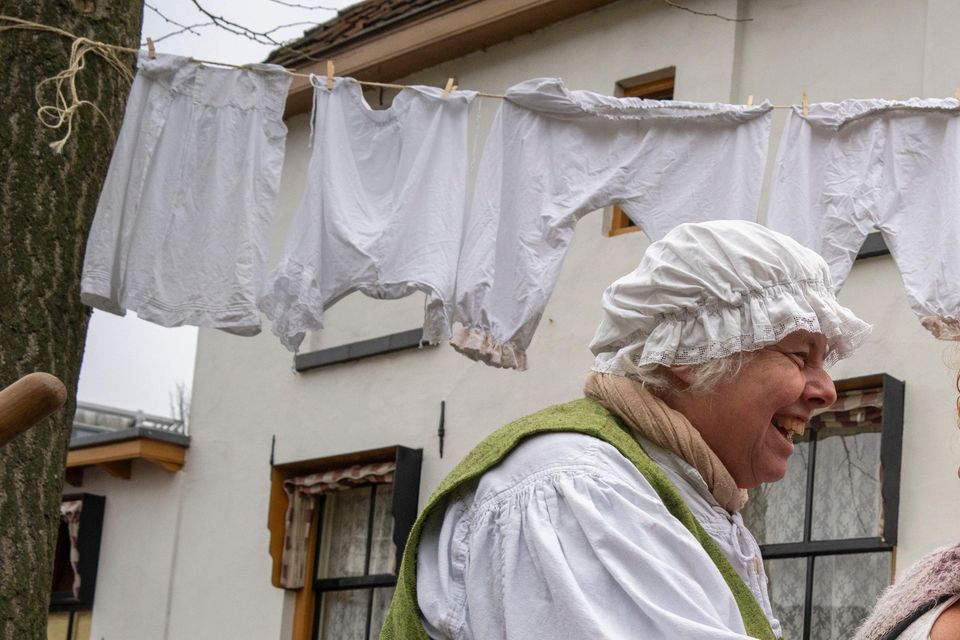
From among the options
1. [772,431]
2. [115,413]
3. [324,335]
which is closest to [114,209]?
[772,431]

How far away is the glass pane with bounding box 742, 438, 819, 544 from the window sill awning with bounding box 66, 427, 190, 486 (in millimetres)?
4816

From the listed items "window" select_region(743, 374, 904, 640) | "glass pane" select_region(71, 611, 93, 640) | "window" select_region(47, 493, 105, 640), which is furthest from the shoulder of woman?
"glass pane" select_region(71, 611, 93, 640)

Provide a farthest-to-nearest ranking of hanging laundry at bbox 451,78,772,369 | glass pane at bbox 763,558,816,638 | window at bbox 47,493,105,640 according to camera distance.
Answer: window at bbox 47,493,105,640, glass pane at bbox 763,558,816,638, hanging laundry at bbox 451,78,772,369

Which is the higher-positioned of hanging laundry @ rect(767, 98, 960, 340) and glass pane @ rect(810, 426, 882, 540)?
hanging laundry @ rect(767, 98, 960, 340)

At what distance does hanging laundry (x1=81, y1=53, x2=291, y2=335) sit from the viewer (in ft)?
17.6

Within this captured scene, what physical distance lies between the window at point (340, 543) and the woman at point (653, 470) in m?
7.35

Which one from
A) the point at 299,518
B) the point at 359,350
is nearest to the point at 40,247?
the point at 359,350

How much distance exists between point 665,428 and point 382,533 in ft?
25.7

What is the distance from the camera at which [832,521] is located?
764 centimetres

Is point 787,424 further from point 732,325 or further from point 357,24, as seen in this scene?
point 357,24

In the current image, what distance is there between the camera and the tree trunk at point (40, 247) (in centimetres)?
395

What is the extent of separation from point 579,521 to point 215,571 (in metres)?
9.07

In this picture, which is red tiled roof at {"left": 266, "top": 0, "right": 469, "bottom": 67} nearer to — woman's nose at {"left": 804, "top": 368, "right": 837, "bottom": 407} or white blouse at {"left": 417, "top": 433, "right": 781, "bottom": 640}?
woman's nose at {"left": 804, "top": 368, "right": 837, "bottom": 407}

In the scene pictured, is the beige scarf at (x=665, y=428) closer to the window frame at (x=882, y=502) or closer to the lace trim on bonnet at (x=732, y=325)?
the lace trim on bonnet at (x=732, y=325)
